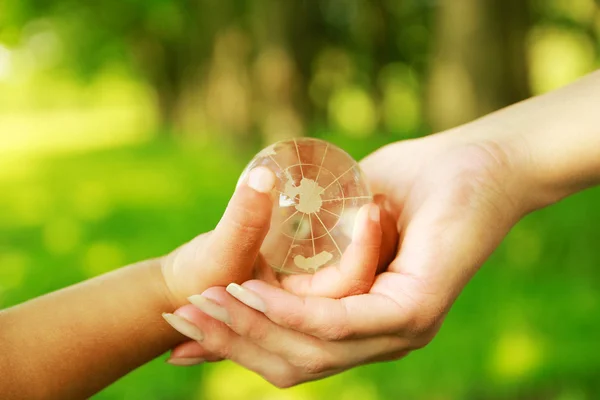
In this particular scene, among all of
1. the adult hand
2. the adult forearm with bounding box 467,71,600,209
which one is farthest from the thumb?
the adult forearm with bounding box 467,71,600,209

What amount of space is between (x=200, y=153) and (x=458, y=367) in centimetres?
1086

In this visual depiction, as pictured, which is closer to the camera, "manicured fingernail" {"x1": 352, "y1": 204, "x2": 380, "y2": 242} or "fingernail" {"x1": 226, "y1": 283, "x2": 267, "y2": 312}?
"fingernail" {"x1": 226, "y1": 283, "x2": 267, "y2": 312}

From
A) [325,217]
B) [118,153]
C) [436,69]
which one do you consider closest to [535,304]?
[325,217]

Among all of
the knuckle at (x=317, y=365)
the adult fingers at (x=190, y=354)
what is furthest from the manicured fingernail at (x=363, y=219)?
the adult fingers at (x=190, y=354)

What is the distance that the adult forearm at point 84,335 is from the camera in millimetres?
2379

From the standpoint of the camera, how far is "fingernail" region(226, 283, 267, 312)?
202 centimetres

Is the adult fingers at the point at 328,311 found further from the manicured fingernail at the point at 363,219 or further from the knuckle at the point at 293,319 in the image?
the manicured fingernail at the point at 363,219

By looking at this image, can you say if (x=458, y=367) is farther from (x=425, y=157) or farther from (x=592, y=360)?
(x=425, y=157)

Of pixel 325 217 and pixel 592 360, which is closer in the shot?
pixel 325 217

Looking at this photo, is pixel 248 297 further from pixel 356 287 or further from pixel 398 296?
pixel 398 296

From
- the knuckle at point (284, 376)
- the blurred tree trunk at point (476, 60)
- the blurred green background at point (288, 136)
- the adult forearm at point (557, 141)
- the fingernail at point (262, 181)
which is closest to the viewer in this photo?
the fingernail at point (262, 181)

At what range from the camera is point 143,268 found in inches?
105

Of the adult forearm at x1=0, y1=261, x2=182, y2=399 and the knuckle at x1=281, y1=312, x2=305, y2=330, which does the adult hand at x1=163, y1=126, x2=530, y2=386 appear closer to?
the knuckle at x1=281, y1=312, x2=305, y2=330

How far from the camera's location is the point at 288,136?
1180cm
